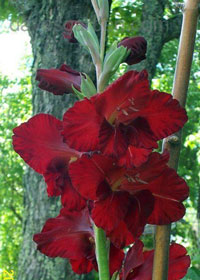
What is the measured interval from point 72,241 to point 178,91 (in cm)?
22

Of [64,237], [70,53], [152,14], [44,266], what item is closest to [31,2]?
[70,53]

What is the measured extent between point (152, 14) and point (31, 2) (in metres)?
1.01

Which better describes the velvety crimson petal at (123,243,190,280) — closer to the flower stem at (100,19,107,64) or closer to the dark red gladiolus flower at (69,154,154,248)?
the dark red gladiolus flower at (69,154,154,248)

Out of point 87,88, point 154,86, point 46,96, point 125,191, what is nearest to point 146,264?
point 125,191

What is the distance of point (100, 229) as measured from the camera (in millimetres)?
548

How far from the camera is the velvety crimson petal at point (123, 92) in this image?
1.76 feet

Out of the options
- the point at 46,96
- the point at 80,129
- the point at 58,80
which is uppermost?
the point at 46,96

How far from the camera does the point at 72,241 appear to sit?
0.65 metres

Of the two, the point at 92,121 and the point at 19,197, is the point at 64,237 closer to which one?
the point at 92,121

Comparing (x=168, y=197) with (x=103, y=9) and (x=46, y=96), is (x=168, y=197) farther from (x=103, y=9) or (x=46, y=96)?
(x=46, y=96)

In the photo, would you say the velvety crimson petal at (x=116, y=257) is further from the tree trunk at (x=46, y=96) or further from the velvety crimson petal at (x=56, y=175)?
the tree trunk at (x=46, y=96)

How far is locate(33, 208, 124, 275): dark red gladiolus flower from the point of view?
634 mm

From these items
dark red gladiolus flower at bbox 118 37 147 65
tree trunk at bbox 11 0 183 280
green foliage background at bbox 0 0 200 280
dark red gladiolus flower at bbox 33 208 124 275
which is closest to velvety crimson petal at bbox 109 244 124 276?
dark red gladiolus flower at bbox 33 208 124 275

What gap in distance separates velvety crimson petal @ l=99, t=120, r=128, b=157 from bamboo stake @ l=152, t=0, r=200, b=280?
70mm
